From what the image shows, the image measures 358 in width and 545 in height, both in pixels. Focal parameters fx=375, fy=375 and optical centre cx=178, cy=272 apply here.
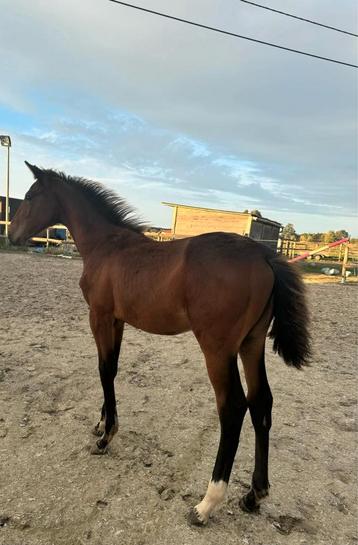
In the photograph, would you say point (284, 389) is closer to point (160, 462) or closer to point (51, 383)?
point (160, 462)

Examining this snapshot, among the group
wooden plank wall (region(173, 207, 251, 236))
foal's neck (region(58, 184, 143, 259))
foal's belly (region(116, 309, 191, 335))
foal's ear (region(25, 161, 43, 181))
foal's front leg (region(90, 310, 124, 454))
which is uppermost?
wooden plank wall (region(173, 207, 251, 236))

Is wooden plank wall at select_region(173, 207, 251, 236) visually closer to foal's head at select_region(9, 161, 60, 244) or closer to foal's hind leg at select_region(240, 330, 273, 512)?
foal's head at select_region(9, 161, 60, 244)

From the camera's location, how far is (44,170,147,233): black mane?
12.0 ft

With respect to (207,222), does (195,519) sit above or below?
below

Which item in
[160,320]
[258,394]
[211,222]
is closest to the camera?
[258,394]

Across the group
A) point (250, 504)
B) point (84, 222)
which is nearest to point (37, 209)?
point (84, 222)

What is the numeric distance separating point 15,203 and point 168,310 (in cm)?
2775

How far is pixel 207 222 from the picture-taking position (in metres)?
20.9

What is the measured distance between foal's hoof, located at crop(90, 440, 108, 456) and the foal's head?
2180 millimetres

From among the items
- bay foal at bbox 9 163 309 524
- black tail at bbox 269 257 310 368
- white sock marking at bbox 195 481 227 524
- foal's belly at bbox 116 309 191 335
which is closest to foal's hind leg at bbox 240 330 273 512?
bay foal at bbox 9 163 309 524

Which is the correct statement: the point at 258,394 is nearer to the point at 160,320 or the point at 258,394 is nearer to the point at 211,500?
the point at 211,500

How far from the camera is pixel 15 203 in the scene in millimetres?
27312

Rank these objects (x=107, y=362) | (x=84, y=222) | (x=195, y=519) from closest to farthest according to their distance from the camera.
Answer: (x=195, y=519)
(x=107, y=362)
(x=84, y=222)

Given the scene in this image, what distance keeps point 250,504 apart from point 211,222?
62.0 ft
